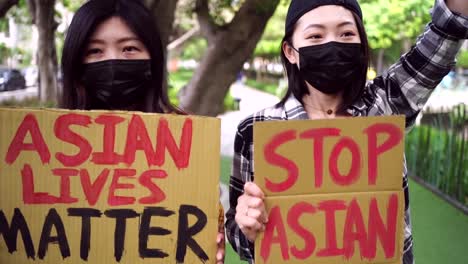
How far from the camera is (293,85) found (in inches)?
70.7

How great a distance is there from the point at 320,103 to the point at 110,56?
2.10 feet

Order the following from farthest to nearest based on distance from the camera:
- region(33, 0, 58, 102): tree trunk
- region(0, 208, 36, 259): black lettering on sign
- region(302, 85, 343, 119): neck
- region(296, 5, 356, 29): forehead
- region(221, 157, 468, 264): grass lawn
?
1. region(33, 0, 58, 102): tree trunk
2. region(221, 157, 468, 264): grass lawn
3. region(302, 85, 343, 119): neck
4. region(296, 5, 356, 29): forehead
5. region(0, 208, 36, 259): black lettering on sign

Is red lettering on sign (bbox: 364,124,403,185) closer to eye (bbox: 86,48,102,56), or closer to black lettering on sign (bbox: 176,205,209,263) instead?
black lettering on sign (bbox: 176,205,209,263)

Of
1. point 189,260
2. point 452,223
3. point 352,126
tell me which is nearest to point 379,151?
point 352,126

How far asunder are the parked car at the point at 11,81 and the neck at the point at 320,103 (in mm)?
23264

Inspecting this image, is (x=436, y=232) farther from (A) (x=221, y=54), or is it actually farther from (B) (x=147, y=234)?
(B) (x=147, y=234)

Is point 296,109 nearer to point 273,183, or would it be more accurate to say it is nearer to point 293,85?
point 293,85

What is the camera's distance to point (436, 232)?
207 inches

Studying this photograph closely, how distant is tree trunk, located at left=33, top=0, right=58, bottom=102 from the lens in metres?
10.8

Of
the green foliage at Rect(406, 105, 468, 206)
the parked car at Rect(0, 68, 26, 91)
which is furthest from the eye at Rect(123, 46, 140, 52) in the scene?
the parked car at Rect(0, 68, 26, 91)

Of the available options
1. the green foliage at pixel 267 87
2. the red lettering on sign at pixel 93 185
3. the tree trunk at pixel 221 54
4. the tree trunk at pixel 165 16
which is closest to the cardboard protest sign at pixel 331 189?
the red lettering on sign at pixel 93 185

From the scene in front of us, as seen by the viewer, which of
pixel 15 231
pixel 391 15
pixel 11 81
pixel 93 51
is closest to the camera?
pixel 15 231

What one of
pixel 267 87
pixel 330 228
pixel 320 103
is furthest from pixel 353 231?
pixel 267 87

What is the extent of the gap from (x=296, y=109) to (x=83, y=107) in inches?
25.6
